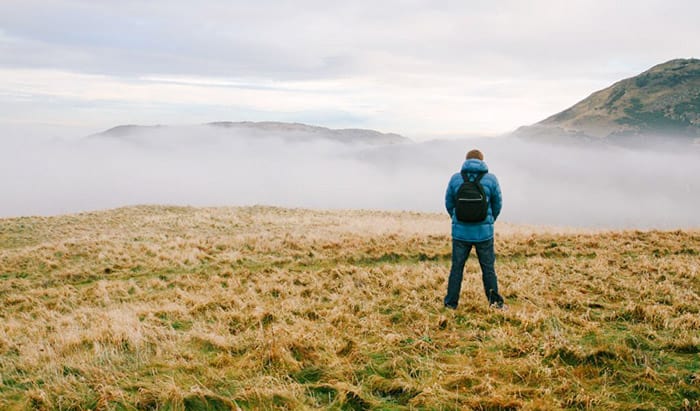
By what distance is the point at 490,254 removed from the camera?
7.91 m

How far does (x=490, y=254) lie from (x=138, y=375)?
6.16 meters

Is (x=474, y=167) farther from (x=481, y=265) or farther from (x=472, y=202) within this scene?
(x=481, y=265)

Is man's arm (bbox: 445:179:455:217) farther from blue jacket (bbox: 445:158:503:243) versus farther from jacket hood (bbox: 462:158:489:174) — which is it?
jacket hood (bbox: 462:158:489:174)

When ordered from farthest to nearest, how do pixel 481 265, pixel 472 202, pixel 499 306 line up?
1. pixel 481 265
2. pixel 499 306
3. pixel 472 202

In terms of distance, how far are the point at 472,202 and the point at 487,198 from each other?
383 mm

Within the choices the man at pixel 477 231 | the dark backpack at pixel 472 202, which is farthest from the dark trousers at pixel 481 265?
the dark backpack at pixel 472 202

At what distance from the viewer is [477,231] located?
775cm

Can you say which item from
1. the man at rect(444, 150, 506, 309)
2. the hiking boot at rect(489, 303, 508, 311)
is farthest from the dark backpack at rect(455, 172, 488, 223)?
the hiking boot at rect(489, 303, 508, 311)

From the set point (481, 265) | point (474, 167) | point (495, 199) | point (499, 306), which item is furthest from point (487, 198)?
point (499, 306)

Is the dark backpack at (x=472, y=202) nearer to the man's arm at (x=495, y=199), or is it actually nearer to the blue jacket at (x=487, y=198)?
the blue jacket at (x=487, y=198)

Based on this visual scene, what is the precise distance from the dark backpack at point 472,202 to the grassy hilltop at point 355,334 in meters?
1.80

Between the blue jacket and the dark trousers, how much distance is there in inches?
5.7

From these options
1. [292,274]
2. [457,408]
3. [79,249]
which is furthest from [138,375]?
[79,249]

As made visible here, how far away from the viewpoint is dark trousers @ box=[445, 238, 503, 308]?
25.8 ft
